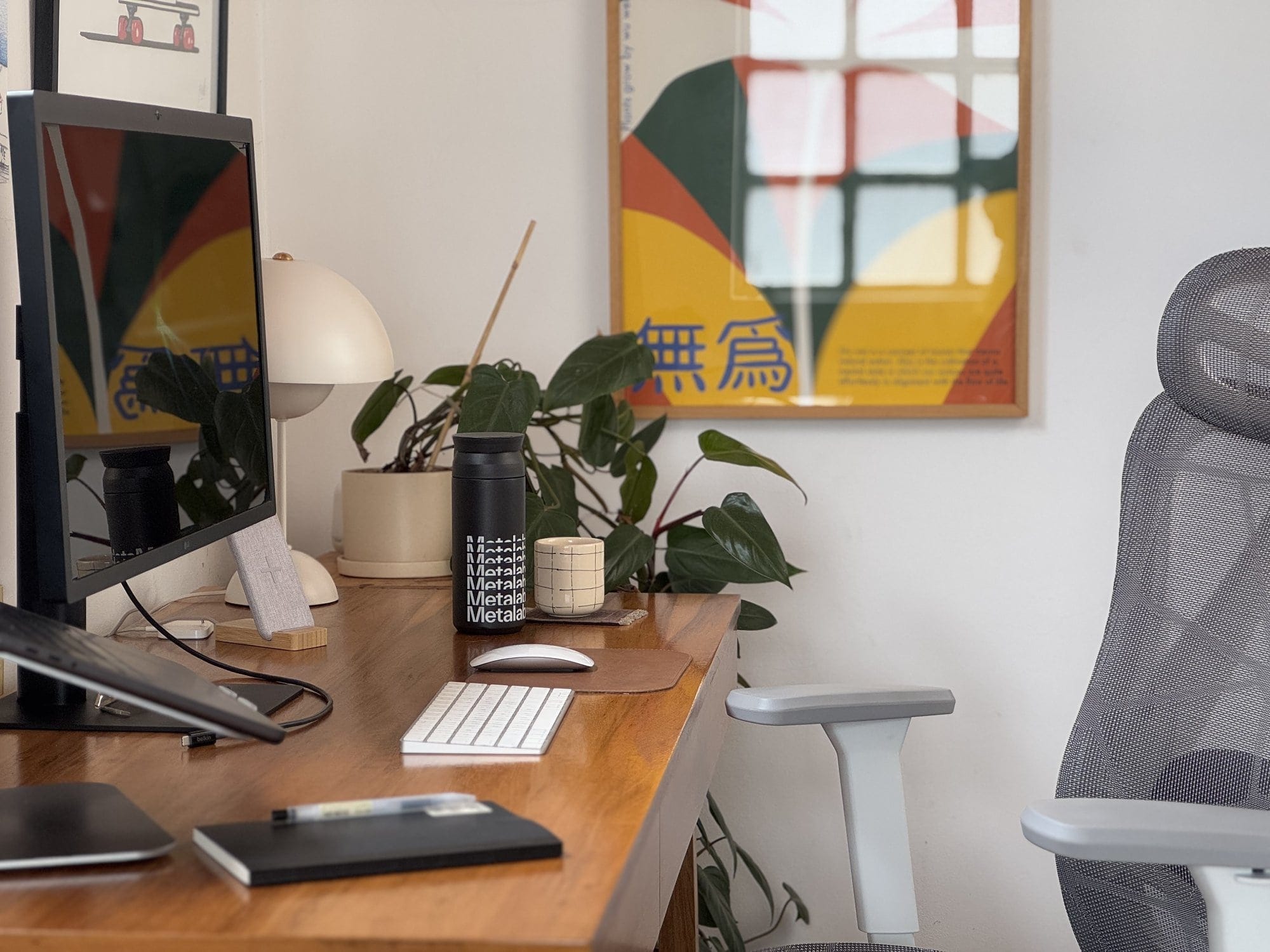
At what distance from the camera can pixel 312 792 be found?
907mm

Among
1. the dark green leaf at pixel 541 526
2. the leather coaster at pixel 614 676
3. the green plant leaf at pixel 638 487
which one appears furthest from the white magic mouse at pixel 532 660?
the green plant leaf at pixel 638 487

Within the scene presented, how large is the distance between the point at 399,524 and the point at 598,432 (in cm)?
31

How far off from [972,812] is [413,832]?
154 cm

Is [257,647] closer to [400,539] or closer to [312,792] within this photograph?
[400,539]

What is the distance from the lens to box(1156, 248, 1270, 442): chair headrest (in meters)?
1.28

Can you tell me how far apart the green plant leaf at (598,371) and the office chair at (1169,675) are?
59 centimetres

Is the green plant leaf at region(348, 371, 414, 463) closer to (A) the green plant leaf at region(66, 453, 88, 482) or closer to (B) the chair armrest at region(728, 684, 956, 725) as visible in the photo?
(B) the chair armrest at region(728, 684, 956, 725)

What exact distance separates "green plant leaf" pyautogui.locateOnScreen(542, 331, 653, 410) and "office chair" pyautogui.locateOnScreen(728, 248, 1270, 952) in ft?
1.93

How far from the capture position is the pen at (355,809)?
0.81m

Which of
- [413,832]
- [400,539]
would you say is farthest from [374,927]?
[400,539]

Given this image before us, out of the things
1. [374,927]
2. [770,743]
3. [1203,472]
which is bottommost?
[770,743]

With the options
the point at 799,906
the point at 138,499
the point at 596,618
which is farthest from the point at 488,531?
the point at 799,906

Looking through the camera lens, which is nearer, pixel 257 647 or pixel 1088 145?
pixel 257 647

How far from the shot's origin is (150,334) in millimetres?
1028
